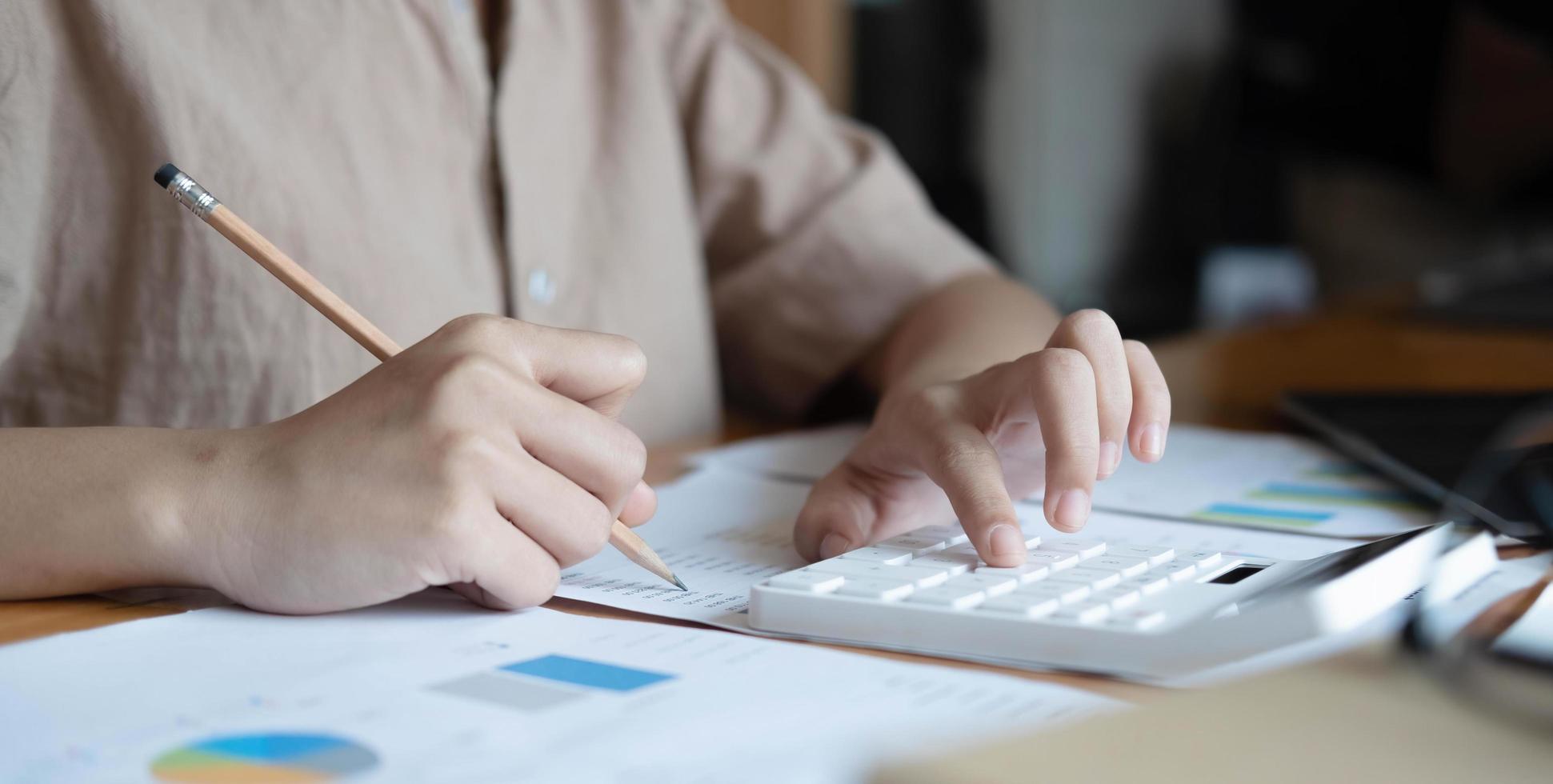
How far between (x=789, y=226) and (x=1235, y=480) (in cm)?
37

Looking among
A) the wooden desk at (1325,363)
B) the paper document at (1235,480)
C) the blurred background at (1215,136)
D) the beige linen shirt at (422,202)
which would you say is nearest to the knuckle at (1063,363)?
the paper document at (1235,480)

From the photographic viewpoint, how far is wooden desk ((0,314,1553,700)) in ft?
2.85

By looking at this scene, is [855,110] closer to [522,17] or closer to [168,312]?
[522,17]

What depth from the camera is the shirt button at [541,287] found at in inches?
28.9

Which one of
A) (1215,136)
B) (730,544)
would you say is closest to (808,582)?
(730,544)

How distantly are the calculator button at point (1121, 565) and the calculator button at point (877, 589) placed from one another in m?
0.06

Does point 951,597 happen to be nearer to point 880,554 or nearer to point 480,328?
point 880,554

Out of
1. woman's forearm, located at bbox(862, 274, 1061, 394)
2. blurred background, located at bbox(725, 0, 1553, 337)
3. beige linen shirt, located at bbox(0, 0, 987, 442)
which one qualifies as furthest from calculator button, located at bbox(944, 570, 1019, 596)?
blurred background, located at bbox(725, 0, 1553, 337)

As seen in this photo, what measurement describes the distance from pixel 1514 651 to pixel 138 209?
56 centimetres

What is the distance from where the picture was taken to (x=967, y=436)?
1.53 ft

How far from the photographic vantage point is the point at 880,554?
0.42 meters

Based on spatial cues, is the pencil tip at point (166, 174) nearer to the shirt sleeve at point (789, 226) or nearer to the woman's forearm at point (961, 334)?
the woman's forearm at point (961, 334)

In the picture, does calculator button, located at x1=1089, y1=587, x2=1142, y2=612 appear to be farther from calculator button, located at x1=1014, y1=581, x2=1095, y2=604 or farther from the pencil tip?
the pencil tip

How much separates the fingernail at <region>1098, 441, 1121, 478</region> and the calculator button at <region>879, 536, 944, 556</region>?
0.21ft
